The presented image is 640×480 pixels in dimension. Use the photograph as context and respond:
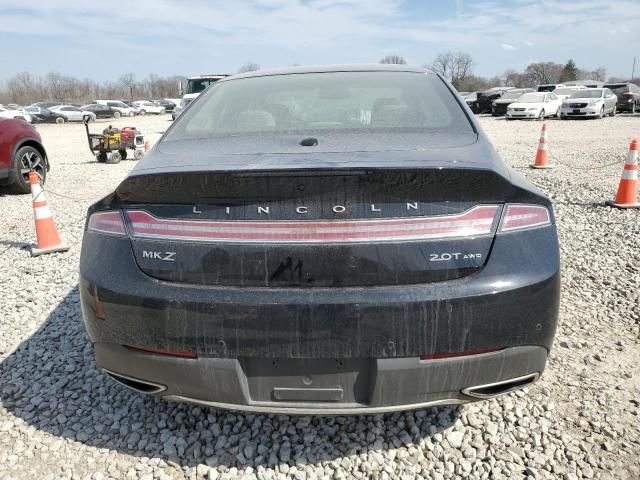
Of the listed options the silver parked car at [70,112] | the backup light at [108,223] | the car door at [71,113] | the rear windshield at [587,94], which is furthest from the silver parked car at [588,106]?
the car door at [71,113]

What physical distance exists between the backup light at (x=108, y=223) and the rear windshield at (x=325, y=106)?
2.13 feet

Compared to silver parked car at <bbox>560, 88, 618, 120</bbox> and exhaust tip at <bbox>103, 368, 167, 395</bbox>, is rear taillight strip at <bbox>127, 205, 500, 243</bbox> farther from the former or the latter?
silver parked car at <bbox>560, 88, 618, 120</bbox>

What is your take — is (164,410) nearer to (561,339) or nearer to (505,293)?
(505,293)

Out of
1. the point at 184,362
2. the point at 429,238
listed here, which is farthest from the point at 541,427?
the point at 184,362

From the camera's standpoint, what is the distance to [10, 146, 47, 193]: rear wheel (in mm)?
8062

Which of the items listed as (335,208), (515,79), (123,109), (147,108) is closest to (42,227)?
(335,208)

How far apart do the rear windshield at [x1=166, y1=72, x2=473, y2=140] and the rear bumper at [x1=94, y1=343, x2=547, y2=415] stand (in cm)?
109

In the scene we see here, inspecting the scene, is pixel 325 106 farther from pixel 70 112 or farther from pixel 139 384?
pixel 70 112

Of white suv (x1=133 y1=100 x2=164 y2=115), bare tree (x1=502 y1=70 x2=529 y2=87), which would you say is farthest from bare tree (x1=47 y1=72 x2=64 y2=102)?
bare tree (x1=502 y1=70 x2=529 y2=87)

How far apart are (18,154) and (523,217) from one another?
27.7 ft

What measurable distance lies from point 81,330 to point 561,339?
126 inches

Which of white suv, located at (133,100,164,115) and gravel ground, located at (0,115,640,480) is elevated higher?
gravel ground, located at (0,115,640,480)

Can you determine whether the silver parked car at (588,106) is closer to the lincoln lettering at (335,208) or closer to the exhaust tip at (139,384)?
the lincoln lettering at (335,208)

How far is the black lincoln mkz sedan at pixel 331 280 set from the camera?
5.70 ft
